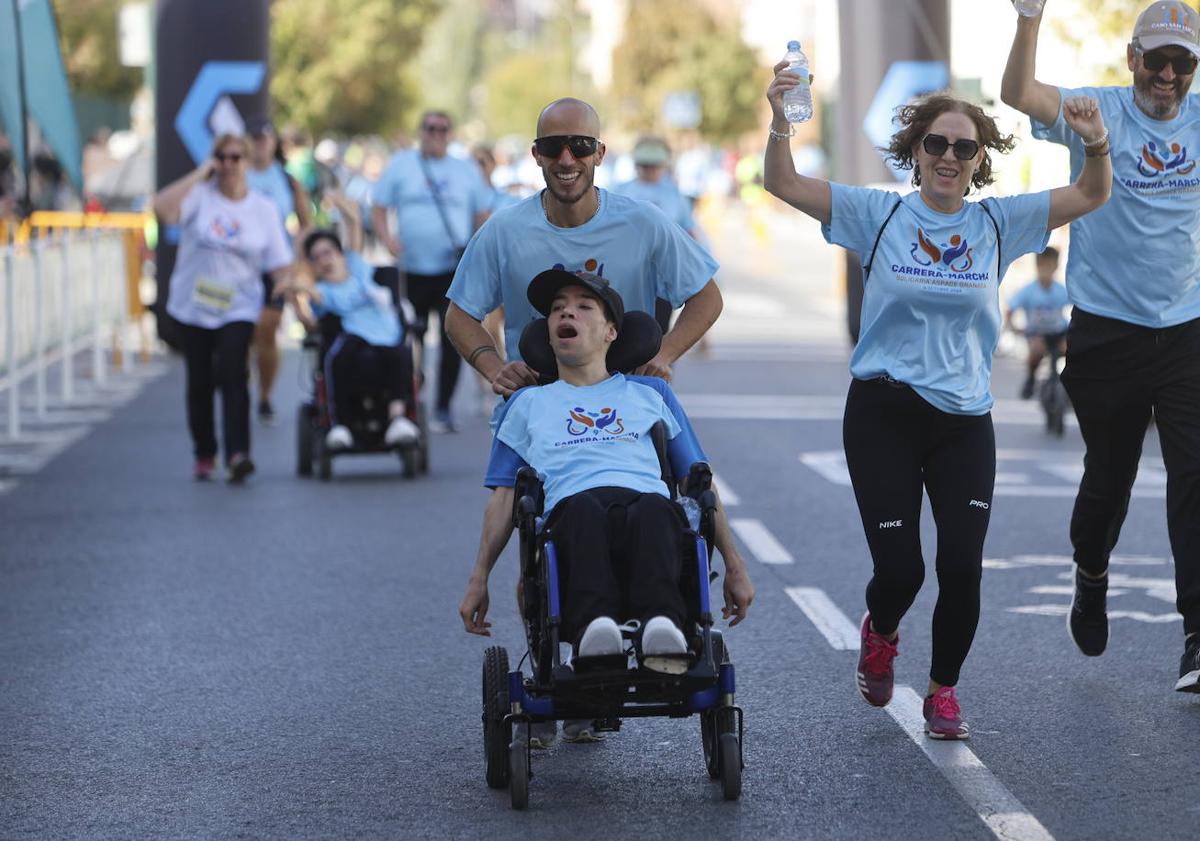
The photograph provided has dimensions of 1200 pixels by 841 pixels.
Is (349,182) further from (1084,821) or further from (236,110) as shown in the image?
(1084,821)

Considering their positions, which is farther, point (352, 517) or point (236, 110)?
point (236, 110)

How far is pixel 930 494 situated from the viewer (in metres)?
6.85

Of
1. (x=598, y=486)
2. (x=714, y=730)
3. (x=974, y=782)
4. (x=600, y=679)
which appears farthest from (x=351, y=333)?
(x=600, y=679)

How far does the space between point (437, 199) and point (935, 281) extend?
9.59 meters

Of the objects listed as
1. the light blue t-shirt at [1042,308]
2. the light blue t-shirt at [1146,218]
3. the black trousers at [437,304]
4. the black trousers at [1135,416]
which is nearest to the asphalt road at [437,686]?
the black trousers at [1135,416]

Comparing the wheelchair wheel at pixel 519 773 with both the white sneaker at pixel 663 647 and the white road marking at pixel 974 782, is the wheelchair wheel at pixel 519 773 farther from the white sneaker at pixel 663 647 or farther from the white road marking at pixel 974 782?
the white road marking at pixel 974 782

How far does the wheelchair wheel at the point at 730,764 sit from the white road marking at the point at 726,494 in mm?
6176

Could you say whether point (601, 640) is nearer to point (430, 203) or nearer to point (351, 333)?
point (351, 333)

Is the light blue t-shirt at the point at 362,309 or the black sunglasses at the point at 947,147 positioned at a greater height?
the black sunglasses at the point at 947,147

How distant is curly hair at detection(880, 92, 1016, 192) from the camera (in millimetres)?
6789

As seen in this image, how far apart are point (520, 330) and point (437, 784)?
139cm

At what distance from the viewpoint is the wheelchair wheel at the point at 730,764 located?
19.8 ft

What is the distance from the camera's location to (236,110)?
2298 centimetres

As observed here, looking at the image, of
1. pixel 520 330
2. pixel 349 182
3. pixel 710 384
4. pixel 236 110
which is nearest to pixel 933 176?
pixel 520 330
